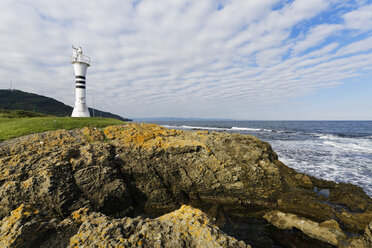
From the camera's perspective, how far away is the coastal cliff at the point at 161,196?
4.22 meters

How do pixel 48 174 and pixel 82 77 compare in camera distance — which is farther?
pixel 82 77

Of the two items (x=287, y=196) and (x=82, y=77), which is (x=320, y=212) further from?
(x=82, y=77)

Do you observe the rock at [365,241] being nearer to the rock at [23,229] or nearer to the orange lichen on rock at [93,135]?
the rock at [23,229]

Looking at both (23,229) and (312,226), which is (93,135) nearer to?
(23,229)

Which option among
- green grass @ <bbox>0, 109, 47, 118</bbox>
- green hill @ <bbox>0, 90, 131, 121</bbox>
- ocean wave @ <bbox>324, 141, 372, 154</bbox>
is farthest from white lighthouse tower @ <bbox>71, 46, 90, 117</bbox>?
green hill @ <bbox>0, 90, 131, 121</bbox>

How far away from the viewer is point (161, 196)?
1038 cm

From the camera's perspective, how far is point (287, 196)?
34.6ft

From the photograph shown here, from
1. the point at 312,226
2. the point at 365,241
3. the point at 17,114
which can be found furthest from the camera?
the point at 17,114

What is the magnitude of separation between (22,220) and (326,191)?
17277 mm

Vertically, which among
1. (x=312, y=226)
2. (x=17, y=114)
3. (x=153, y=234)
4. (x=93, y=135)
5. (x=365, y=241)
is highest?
(x=17, y=114)

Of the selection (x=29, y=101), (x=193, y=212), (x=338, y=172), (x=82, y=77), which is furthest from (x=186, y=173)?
(x=29, y=101)

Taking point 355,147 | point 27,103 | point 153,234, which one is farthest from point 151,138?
point 27,103

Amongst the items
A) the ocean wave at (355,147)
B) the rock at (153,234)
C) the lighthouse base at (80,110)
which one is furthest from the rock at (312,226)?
the ocean wave at (355,147)

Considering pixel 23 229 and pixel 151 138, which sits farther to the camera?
pixel 151 138
